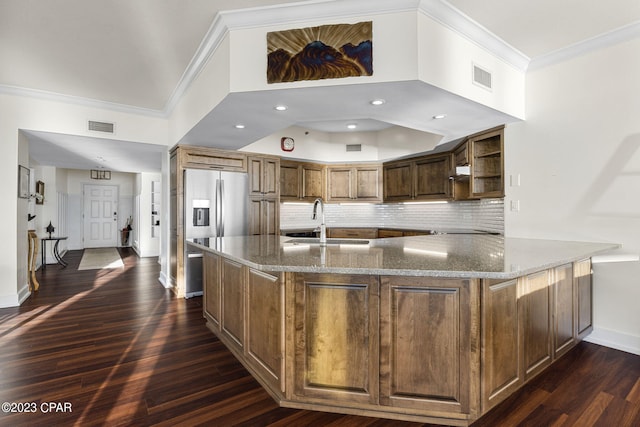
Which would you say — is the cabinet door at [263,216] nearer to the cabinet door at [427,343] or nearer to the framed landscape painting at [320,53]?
the framed landscape painting at [320,53]

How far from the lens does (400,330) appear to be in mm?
1774

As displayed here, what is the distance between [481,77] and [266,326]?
108 inches

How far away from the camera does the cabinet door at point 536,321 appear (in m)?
2.01

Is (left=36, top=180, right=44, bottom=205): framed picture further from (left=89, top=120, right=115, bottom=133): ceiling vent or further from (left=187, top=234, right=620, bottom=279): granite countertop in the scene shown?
(left=187, top=234, right=620, bottom=279): granite countertop

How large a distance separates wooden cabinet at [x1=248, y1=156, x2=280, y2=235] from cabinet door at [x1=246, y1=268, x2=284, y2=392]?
2.85 m

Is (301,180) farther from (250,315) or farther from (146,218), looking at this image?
(146,218)

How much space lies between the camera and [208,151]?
4.66 m

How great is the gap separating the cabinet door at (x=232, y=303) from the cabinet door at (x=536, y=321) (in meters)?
1.89

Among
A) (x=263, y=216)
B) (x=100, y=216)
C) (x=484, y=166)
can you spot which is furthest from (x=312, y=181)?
(x=100, y=216)

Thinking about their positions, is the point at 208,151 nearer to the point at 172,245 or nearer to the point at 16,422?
the point at 172,245

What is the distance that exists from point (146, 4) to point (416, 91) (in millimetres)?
2096

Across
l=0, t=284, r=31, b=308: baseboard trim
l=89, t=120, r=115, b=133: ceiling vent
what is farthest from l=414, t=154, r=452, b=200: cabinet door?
l=0, t=284, r=31, b=308: baseboard trim

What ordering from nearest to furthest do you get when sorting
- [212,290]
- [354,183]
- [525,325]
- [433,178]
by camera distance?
[525,325] < [212,290] < [433,178] < [354,183]

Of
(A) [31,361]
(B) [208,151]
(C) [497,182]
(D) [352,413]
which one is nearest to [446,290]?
(D) [352,413]
